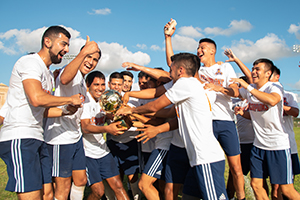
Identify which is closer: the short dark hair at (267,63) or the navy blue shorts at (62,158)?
the navy blue shorts at (62,158)

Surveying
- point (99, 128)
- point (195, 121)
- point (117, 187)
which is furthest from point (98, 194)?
point (195, 121)

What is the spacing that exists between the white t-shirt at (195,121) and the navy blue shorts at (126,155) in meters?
1.88

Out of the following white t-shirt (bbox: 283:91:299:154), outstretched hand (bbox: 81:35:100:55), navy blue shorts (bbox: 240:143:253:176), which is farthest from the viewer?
navy blue shorts (bbox: 240:143:253:176)

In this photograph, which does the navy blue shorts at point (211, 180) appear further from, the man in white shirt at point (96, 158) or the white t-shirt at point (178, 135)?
the man in white shirt at point (96, 158)

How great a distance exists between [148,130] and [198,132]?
2.42ft

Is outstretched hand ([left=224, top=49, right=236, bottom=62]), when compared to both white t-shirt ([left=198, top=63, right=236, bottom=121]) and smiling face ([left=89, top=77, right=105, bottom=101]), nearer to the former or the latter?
white t-shirt ([left=198, top=63, right=236, bottom=121])

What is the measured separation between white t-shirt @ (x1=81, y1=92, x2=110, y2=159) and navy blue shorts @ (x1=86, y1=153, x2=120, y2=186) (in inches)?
3.5

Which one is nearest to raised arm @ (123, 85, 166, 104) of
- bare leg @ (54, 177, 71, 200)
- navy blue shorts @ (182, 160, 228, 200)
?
navy blue shorts @ (182, 160, 228, 200)

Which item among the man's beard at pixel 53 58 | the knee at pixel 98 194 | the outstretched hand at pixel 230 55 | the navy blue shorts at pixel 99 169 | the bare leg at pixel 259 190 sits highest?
the outstretched hand at pixel 230 55

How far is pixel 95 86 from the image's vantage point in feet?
14.3

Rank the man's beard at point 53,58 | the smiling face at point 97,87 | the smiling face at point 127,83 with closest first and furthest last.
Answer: the man's beard at point 53,58 → the smiling face at point 97,87 → the smiling face at point 127,83

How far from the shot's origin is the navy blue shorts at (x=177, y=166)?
137 inches

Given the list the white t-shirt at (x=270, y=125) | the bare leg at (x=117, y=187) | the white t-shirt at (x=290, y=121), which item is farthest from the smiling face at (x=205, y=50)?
the bare leg at (x=117, y=187)

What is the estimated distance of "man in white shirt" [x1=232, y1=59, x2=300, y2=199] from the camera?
358 centimetres
